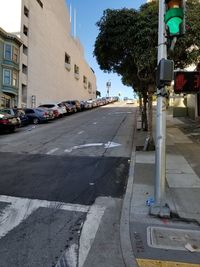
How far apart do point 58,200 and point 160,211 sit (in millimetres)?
2520

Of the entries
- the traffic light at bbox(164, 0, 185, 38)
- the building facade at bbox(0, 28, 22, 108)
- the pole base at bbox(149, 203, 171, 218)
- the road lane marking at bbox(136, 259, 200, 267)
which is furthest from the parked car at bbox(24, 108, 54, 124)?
the road lane marking at bbox(136, 259, 200, 267)

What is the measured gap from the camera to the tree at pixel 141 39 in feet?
49.1

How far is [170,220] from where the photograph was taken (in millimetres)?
7848

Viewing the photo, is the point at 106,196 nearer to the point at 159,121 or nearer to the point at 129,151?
the point at 159,121

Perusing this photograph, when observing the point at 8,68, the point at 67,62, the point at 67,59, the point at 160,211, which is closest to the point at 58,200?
the point at 160,211

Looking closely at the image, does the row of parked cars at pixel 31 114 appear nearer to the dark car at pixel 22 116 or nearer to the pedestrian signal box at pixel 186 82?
the dark car at pixel 22 116

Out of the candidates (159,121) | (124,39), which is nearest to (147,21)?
(124,39)

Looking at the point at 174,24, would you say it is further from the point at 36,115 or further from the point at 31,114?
the point at 31,114

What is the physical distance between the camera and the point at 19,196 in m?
9.38

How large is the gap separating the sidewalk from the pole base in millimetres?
101

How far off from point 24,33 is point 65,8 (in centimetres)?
3207

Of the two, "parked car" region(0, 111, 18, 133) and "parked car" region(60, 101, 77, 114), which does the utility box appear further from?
"parked car" region(60, 101, 77, 114)

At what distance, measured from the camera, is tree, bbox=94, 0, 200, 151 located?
15.0 m

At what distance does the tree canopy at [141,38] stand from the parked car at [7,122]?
9.83 m
